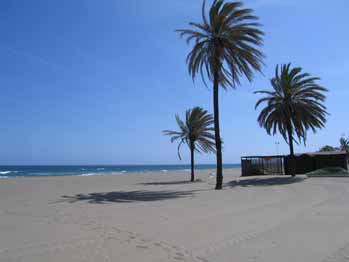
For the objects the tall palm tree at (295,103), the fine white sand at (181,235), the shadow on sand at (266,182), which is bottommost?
the fine white sand at (181,235)

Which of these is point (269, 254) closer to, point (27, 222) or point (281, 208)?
point (281, 208)

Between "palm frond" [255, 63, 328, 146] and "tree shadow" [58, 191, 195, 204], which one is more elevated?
"palm frond" [255, 63, 328, 146]

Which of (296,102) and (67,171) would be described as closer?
(296,102)

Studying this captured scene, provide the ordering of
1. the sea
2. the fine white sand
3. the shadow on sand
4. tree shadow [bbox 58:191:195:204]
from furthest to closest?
the sea, the shadow on sand, tree shadow [bbox 58:191:195:204], the fine white sand

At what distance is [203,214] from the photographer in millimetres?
10266

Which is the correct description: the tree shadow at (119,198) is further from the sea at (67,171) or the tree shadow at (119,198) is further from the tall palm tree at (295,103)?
the sea at (67,171)

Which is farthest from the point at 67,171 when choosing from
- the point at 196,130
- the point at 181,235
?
the point at 181,235

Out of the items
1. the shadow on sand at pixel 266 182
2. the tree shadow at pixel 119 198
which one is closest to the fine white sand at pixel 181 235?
the tree shadow at pixel 119 198

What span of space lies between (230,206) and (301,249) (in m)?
5.95

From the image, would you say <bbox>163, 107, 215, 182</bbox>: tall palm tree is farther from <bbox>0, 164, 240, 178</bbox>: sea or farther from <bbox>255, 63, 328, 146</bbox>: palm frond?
<bbox>0, 164, 240, 178</bbox>: sea

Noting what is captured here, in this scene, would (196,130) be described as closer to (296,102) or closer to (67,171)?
(296,102)

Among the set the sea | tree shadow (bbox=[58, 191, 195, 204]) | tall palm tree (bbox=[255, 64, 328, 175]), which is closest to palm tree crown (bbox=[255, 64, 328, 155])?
tall palm tree (bbox=[255, 64, 328, 175])

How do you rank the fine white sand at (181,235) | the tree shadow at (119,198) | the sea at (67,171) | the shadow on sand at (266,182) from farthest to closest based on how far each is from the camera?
the sea at (67,171), the shadow on sand at (266,182), the tree shadow at (119,198), the fine white sand at (181,235)

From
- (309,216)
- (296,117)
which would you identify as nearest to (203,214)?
(309,216)
